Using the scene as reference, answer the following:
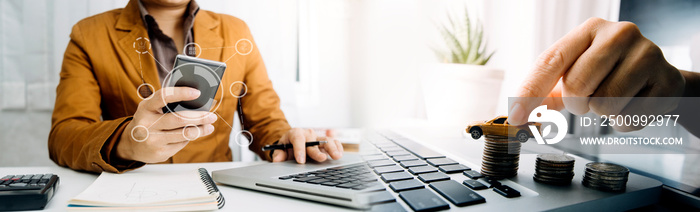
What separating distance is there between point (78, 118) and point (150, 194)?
0.77ft

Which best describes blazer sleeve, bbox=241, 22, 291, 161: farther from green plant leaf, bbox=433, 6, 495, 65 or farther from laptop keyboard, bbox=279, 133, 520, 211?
green plant leaf, bbox=433, 6, 495, 65

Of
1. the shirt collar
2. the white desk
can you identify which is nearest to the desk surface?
the white desk

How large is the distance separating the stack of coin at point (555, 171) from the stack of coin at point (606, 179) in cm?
1

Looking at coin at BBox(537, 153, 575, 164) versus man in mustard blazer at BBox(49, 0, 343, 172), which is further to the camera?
man in mustard blazer at BBox(49, 0, 343, 172)

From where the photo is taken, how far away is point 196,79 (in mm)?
364

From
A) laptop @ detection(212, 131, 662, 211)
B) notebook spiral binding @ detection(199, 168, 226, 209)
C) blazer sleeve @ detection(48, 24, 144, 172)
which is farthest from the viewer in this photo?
blazer sleeve @ detection(48, 24, 144, 172)

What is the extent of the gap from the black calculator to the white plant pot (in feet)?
1.44

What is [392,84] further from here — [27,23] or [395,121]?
[27,23]

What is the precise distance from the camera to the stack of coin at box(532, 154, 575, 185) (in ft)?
0.81

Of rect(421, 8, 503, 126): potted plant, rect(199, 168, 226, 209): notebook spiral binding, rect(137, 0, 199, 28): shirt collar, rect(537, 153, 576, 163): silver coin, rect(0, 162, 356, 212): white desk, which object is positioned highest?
rect(137, 0, 199, 28): shirt collar

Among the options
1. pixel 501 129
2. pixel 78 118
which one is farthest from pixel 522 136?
pixel 78 118

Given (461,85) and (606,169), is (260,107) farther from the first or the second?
(606,169)

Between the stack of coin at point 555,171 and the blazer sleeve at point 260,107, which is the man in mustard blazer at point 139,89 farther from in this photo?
the stack of coin at point 555,171

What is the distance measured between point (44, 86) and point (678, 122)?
715 millimetres
